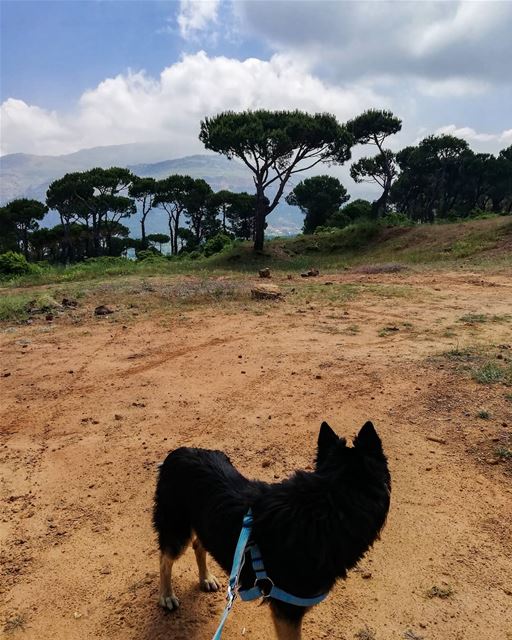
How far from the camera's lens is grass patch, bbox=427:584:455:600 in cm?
286

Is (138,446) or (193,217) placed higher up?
(193,217)

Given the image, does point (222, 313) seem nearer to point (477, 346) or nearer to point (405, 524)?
point (477, 346)

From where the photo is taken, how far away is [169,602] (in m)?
2.86

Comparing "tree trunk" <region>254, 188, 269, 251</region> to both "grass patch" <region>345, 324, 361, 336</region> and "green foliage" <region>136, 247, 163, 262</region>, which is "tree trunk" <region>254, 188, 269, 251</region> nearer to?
"green foliage" <region>136, 247, 163, 262</region>

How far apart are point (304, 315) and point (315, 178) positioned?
39.6 m

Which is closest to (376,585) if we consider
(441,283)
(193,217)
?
(441,283)

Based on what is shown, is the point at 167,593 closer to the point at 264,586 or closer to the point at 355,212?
the point at 264,586

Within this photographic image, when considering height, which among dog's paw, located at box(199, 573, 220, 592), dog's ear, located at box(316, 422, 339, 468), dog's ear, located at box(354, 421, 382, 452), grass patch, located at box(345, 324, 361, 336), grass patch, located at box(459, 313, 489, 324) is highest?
dog's ear, located at box(354, 421, 382, 452)

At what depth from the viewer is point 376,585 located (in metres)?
2.97

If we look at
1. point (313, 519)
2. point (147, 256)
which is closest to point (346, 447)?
point (313, 519)

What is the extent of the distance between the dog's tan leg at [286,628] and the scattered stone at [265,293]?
33.0 feet

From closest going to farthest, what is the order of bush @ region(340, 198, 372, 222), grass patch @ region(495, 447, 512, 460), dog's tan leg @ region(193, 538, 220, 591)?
dog's tan leg @ region(193, 538, 220, 591)
grass patch @ region(495, 447, 512, 460)
bush @ region(340, 198, 372, 222)

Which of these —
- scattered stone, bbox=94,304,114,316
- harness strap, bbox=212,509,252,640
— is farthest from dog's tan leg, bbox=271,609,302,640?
scattered stone, bbox=94,304,114,316

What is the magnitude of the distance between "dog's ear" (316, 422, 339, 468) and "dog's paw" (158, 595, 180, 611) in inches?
59.7
